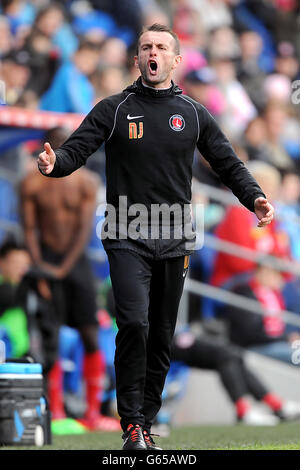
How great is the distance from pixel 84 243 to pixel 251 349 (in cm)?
224

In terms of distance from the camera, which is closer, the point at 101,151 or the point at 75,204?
the point at 75,204

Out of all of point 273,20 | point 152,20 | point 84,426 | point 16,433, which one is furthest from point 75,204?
point 273,20

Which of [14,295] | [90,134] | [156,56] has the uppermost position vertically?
[156,56]

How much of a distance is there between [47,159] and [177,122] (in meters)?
0.68

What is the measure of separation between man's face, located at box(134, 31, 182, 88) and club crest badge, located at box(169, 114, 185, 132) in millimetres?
177

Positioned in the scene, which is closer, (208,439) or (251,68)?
(208,439)

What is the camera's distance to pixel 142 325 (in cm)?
519

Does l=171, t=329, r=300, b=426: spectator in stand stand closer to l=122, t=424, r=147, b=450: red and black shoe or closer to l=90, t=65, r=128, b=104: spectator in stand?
l=90, t=65, r=128, b=104: spectator in stand

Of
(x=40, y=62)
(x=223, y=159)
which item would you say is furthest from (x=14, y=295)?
(x=223, y=159)

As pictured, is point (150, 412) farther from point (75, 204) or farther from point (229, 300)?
point (229, 300)

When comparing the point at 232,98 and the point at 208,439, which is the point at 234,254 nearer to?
the point at 232,98

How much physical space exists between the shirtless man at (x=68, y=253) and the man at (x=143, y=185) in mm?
3767

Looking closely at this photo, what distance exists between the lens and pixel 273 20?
54.4 feet

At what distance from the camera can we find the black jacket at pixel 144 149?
5270 millimetres
